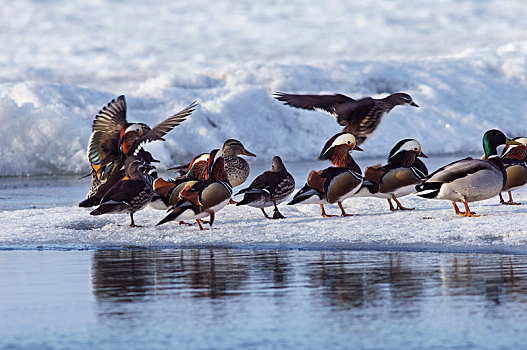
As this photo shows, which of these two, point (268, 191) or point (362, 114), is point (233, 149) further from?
point (268, 191)

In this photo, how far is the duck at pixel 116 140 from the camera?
35.0ft

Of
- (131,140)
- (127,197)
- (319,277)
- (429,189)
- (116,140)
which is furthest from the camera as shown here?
(116,140)

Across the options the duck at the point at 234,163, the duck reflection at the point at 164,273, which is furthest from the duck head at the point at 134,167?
the duck reflection at the point at 164,273

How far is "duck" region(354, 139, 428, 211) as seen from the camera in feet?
32.0

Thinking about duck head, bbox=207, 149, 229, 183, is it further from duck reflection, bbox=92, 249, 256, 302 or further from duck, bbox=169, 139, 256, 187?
duck, bbox=169, 139, 256, 187

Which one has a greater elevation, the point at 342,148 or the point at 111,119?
the point at 111,119

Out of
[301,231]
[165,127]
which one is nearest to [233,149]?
[165,127]

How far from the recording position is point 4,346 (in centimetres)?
408

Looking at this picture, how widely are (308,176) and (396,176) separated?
1.13 m

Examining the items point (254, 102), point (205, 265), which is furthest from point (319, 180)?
point (254, 102)

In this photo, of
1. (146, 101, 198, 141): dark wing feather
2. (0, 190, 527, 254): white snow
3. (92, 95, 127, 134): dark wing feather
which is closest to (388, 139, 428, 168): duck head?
(0, 190, 527, 254): white snow

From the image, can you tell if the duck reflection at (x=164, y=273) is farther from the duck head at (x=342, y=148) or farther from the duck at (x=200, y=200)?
the duck head at (x=342, y=148)

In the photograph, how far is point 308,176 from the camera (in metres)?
9.38

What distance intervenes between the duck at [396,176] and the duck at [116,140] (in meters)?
2.49
